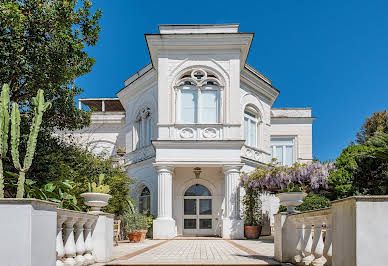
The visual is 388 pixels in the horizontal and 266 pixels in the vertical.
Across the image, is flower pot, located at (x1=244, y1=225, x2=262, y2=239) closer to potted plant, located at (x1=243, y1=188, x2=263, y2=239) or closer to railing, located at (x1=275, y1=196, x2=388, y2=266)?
potted plant, located at (x1=243, y1=188, x2=263, y2=239)

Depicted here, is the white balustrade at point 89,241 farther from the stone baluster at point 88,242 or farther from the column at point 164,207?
the column at point 164,207

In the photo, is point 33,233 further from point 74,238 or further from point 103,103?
point 103,103

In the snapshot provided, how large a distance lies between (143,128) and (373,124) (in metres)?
21.9

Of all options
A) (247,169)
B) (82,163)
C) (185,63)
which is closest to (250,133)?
(247,169)

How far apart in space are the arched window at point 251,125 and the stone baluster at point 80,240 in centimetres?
1453

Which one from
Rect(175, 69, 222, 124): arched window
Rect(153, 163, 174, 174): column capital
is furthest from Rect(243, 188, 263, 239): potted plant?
Rect(175, 69, 222, 124): arched window

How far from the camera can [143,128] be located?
21.4 meters

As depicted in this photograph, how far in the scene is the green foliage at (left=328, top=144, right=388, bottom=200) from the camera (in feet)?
49.5

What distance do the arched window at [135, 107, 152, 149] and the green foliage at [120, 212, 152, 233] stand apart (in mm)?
5426

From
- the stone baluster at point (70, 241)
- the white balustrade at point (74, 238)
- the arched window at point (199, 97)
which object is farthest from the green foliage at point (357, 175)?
the stone baluster at point (70, 241)

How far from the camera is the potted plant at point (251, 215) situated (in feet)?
56.7

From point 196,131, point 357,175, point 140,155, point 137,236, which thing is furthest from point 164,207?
point 357,175

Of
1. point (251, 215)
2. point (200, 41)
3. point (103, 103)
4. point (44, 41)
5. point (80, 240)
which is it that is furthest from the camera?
point (103, 103)

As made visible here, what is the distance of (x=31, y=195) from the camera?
8633 millimetres
